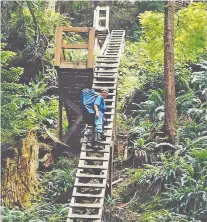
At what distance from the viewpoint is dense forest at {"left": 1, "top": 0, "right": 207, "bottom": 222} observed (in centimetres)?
1145

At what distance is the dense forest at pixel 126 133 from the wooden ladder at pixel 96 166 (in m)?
0.79

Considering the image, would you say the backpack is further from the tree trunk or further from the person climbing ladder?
the tree trunk

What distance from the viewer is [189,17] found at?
16844 millimetres

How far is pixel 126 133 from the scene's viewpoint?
15.4 metres

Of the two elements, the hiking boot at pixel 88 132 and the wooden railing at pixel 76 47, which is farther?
the wooden railing at pixel 76 47

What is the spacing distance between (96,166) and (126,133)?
15.4 ft

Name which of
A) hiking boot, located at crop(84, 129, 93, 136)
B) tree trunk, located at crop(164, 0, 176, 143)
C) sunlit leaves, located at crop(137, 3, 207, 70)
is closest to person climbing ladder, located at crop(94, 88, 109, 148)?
hiking boot, located at crop(84, 129, 93, 136)

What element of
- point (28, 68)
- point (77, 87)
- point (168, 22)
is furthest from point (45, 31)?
point (168, 22)

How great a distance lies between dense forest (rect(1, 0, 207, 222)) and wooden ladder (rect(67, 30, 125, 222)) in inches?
30.9

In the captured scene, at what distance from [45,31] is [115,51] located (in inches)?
163

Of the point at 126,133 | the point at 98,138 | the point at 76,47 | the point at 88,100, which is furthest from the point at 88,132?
the point at 126,133

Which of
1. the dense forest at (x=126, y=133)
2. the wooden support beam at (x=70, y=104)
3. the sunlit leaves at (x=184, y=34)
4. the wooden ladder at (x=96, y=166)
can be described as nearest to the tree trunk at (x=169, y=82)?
the dense forest at (x=126, y=133)

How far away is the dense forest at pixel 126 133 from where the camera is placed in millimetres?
11453

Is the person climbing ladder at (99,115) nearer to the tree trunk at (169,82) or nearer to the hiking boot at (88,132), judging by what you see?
the hiking boot at (88,132)
